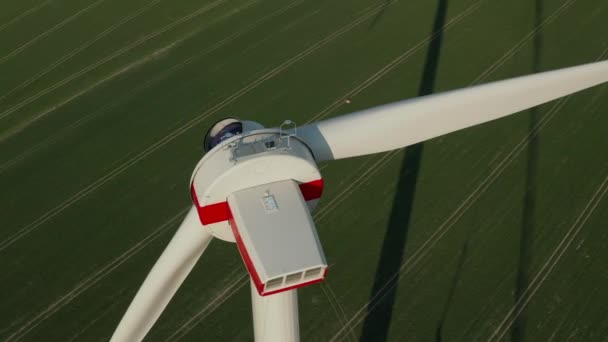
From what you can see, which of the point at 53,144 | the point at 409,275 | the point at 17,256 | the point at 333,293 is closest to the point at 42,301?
the point at 17,256

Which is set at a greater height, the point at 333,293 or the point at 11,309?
Result: the point at 11,309

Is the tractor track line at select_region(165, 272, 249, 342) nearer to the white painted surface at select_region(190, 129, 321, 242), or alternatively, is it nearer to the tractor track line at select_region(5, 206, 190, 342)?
the tractor track line at select_region(5, 206, 190, 342)

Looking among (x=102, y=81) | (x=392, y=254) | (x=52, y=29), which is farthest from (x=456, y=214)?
(x=52, y=29)

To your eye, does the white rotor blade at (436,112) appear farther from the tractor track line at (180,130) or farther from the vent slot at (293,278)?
the tractor track line at (180,130)

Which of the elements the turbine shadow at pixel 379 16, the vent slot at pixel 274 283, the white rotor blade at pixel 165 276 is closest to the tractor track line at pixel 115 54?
the turbine shadow at pixel 379 16

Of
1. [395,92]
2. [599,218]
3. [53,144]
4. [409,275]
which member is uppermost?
[53,144]

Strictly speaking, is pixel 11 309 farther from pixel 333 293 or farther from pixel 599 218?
pixel 599 218
